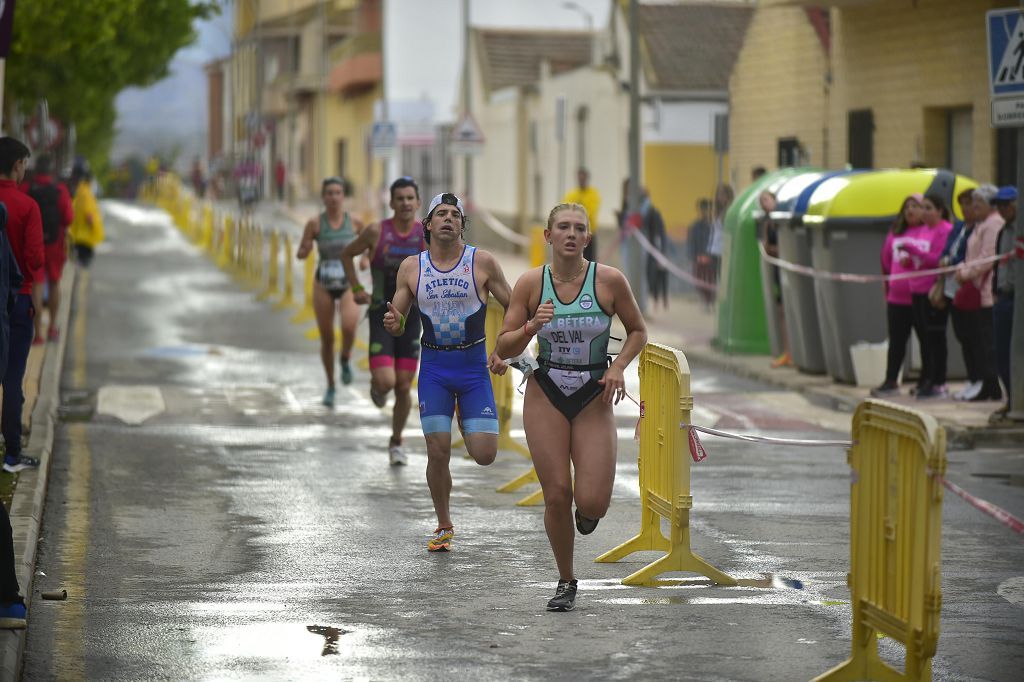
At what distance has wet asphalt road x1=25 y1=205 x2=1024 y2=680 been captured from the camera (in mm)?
7613

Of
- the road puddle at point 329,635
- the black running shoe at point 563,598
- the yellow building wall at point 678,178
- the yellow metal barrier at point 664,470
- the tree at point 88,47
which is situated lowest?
the road puddle at point 329,635

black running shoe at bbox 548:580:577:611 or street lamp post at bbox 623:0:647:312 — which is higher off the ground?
street lamp post at bbox 623:0:647:312

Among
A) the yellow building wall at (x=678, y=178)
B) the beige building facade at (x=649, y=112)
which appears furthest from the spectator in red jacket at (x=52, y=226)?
the yellow building wall at (x=678, y=178)

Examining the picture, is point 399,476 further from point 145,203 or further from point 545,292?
point 145,203

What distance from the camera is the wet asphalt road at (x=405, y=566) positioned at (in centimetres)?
761

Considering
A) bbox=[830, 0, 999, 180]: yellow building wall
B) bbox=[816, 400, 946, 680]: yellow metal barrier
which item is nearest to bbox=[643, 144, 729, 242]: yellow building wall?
bbox=[830, 0, 999, 180]: yellow building wall

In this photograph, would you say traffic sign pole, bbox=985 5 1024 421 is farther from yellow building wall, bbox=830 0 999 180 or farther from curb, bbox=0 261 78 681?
yellow building wall, bbox=830 0 999 180

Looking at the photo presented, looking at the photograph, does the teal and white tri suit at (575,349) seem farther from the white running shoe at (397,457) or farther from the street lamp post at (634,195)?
the street lamp post at (634,195)

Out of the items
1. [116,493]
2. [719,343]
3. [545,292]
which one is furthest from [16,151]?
[719,343]

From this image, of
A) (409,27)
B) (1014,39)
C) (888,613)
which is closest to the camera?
(888,613)

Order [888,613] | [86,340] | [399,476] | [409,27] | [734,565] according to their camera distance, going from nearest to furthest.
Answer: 1. [888,613]
2. [734,565]
3. [399,476]
4. [86,340]
5. [409,27]

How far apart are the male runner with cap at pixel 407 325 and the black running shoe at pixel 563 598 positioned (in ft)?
14.9

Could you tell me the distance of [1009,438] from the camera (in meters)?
14.4

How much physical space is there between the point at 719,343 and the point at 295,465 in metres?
9.45
